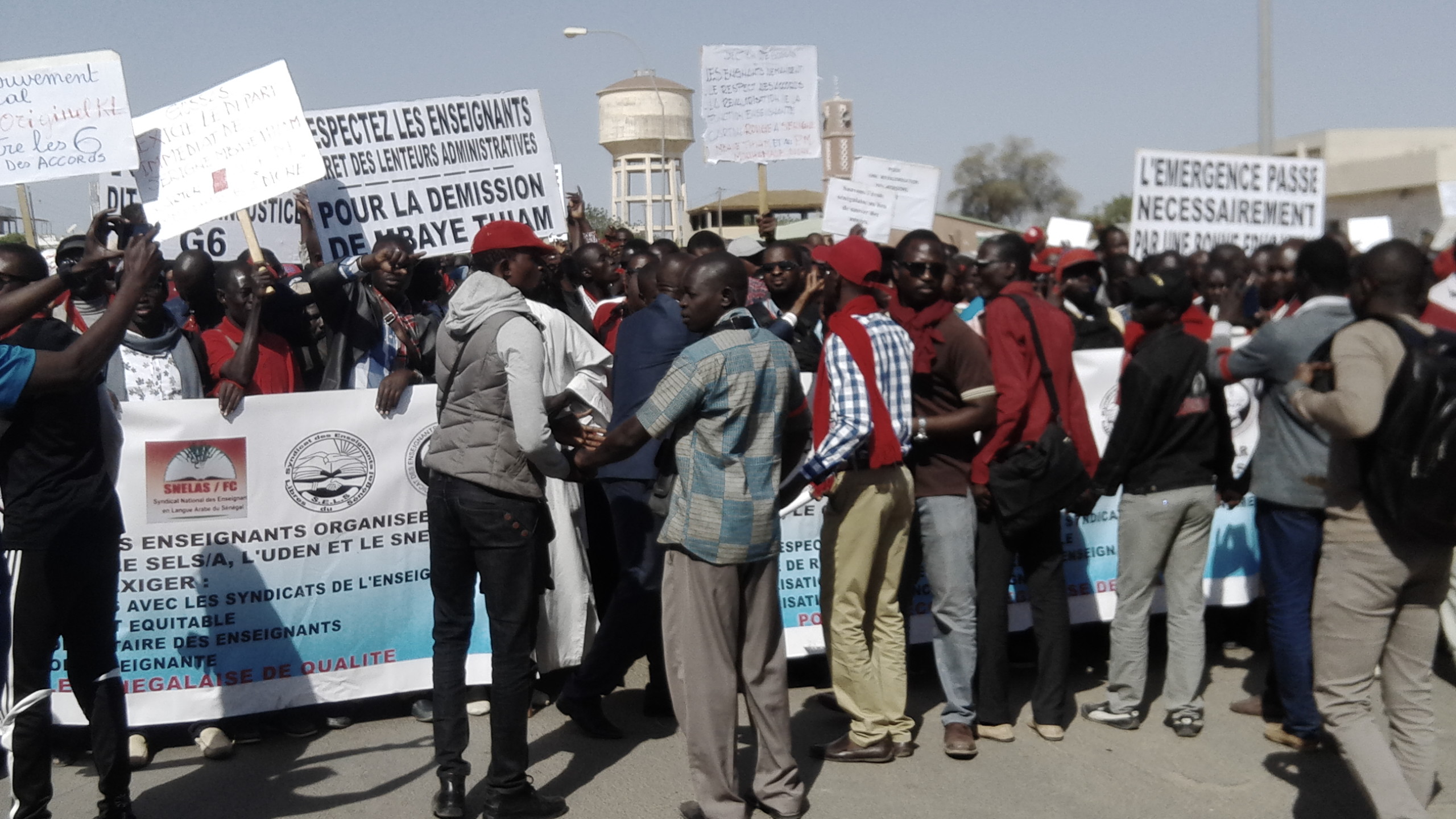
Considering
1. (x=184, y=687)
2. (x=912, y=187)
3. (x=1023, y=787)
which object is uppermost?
(x=912, y=187)

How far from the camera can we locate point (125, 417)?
5387 mm

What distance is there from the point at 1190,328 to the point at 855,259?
1.73 m

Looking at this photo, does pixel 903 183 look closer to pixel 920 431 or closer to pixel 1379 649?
pixel 920 431

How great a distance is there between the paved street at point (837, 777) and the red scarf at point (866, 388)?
4.31 feet

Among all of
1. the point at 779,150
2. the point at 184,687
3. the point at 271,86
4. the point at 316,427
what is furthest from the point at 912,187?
the point at 184,687

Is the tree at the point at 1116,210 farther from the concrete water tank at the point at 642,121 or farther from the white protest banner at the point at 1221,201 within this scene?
the white protest banner at the point at 1221,201

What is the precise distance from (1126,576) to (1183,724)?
2.24 ft

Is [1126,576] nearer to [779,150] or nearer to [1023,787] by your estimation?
[1023,787]

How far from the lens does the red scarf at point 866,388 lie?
4891 mm

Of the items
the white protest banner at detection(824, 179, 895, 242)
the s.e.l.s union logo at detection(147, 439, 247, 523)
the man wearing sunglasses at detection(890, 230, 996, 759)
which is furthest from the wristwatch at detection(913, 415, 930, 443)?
the white protest banner at detection(824, 179, 895, 242)

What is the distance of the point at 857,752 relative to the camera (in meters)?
5.17

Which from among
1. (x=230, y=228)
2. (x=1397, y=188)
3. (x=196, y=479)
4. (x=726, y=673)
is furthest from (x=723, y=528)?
(x=1397, y=188)

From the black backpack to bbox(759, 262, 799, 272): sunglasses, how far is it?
346 cm

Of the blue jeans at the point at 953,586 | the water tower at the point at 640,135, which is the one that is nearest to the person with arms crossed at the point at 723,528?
the blue jeans at the point at 953,586
